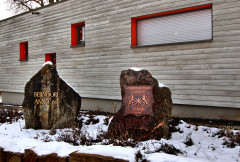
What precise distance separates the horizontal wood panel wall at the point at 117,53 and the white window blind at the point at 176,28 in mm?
375

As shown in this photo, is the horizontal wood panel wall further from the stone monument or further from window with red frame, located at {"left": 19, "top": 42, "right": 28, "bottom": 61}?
the stone monument

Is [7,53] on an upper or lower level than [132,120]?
upper

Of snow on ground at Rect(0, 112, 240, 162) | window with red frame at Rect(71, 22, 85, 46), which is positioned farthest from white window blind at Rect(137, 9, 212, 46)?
window with red frame at Rect(71, 22, 85, 46)

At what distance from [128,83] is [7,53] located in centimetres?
1280

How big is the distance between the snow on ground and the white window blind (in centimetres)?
337

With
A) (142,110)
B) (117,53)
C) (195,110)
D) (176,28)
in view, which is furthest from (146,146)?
(117,53)

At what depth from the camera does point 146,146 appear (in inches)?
175

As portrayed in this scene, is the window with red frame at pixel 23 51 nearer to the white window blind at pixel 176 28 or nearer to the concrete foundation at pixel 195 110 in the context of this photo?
the concrete foundation at pixel 195 110

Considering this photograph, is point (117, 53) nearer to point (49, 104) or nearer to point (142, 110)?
point (49, 104)

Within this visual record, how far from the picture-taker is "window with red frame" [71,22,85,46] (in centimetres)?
1170

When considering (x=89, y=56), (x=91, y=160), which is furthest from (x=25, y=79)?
(x=91, y=160)

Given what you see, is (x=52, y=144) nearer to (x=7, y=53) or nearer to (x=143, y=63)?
(x=143, y=63)

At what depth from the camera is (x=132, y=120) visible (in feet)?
17.1

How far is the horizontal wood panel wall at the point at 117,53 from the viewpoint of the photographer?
23.5ft
